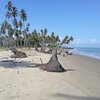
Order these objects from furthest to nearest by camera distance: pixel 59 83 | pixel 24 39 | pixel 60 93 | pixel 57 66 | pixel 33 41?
pixel 33 41, pixel 24 39, pixel 57 66, pixel 59 83, pixel 60 93

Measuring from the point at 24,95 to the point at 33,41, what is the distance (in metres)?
117

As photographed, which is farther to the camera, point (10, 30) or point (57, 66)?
point (10, 30)

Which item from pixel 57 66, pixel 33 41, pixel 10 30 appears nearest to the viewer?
pixel 57 66

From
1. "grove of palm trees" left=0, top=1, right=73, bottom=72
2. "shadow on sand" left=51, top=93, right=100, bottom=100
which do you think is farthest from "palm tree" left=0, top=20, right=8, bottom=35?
"shadow on sand" left=51, top=93, right=100, bottom=100

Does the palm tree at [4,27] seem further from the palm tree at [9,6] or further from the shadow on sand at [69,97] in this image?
the shadow on sand at [69,97]

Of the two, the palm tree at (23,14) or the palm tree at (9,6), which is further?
the palm tree at (23,14)

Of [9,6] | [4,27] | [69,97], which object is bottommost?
[69,97]

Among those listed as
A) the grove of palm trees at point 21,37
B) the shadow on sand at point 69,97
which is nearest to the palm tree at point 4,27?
the grove of palm trees at point 21,37

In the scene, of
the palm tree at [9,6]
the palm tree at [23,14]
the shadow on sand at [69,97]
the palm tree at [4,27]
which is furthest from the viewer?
the palm tree at [4,27]

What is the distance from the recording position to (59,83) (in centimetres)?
1620

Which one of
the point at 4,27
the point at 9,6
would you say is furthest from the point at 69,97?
the point at 4,27

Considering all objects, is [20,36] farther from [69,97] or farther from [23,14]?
[69,97]

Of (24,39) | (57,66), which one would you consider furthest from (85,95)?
(24,39)

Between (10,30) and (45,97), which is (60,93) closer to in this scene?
(45,97)
